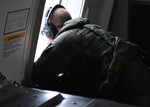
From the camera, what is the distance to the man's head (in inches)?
105

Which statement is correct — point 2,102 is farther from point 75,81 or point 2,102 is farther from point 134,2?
point 134,2

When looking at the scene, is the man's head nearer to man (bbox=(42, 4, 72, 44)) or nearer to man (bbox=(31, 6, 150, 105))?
man (bbox=(42, 4, 72, 44))

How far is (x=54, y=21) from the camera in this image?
109 inches

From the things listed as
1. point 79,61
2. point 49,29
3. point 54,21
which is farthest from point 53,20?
point 79,61

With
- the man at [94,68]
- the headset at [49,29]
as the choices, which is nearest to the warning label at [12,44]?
the man at [94,68]

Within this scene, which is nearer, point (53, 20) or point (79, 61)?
point (79, 61)

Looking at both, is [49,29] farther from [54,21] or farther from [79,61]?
[79,61]

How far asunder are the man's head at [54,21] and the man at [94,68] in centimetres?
35

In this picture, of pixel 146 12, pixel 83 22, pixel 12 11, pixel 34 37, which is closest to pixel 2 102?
pixel 12 11

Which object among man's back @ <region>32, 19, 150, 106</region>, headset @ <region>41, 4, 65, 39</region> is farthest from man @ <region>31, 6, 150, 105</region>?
headset @ <region>41, 4, 65, 39</region>

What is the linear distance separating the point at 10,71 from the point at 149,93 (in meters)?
1.00

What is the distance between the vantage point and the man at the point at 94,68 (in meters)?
2.11

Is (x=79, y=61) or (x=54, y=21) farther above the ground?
(x=54, y=21)

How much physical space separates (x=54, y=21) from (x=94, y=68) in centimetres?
72
